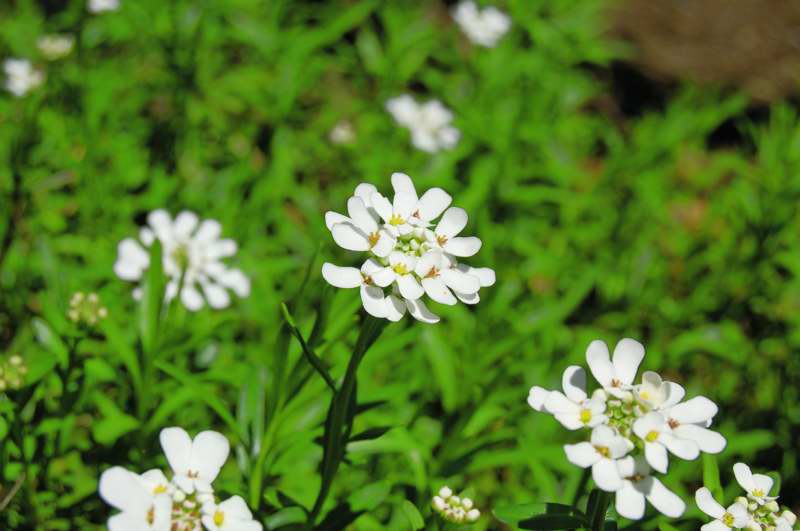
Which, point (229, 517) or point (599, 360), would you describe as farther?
point (599, 360)

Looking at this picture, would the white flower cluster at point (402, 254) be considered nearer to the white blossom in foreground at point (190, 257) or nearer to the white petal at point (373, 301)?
the white petal at point (373, 301)

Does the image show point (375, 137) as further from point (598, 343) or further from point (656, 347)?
point (598, 343)

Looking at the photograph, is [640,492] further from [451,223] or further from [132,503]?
[132,503]

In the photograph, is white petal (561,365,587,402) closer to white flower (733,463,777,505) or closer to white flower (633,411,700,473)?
white flower (633,411,700,473)

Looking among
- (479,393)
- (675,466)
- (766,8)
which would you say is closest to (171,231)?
(479,393)

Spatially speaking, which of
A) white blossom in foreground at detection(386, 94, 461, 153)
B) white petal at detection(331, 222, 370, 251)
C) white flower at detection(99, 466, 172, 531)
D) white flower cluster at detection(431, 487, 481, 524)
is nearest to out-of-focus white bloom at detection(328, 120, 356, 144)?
white blossom in foreground at detection(386, 94, 461, 153)

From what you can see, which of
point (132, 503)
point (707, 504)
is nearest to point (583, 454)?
point (707, 504)

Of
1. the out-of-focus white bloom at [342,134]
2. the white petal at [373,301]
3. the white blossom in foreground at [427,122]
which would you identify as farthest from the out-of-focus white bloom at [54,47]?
the white petal at [373,301]
